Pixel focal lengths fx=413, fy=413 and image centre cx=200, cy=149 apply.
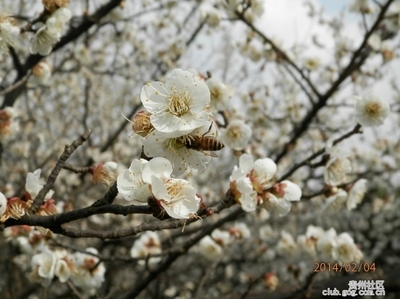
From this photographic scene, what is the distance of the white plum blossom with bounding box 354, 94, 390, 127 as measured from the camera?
2.10 m

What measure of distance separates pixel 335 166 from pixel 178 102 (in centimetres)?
119

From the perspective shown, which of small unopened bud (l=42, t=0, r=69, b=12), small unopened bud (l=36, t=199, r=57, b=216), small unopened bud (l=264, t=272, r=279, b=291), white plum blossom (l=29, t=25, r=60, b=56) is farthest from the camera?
small unopened bud (l=264, t=272, r=279, b=291)

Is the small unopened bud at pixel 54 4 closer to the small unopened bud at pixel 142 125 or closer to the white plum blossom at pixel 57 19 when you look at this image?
the white plum blossom at pixel 57 19

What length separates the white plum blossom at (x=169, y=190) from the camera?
1.00m

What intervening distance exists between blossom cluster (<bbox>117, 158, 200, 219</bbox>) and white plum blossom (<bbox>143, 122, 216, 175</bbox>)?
0.18 ft

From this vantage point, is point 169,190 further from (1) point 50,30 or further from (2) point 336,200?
(2) point 336,200

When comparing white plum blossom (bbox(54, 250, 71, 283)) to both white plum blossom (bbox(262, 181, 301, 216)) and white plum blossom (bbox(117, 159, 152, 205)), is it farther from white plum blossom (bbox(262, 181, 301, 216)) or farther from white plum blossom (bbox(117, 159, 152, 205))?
white plum blossom (bbox(117, 159, 152, 205))

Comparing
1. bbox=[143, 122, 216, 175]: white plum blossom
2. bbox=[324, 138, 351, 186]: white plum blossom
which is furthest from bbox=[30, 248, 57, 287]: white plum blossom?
bbox=[324, 138, 351, 186]: white plum blossom

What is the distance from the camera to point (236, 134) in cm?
225

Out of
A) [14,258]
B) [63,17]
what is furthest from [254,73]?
[63,17]

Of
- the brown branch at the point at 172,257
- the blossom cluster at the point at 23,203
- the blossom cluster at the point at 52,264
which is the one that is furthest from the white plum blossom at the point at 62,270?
the blossom cluster at the point at 23,203

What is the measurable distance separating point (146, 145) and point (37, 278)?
5.09 ft

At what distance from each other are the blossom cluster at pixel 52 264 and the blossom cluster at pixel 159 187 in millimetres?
1222

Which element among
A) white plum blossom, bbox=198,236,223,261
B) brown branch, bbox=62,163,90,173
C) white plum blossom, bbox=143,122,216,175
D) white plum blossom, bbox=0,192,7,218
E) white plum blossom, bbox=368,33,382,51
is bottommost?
white plum blossom, bbox=198,236,223,261
